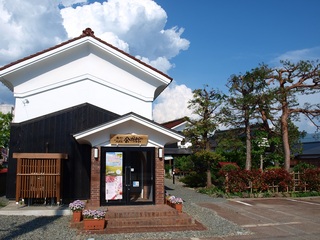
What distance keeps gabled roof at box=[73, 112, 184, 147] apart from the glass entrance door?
0.40m

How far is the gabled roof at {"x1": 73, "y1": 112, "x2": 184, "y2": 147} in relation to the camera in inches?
433

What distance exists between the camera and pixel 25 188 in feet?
37.8

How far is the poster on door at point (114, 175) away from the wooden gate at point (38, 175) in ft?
6.25

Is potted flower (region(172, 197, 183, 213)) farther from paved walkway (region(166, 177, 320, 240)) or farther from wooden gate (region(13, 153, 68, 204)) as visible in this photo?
wooden gate (region(13, 153, 68, 204))

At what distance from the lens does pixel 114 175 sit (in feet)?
37.3

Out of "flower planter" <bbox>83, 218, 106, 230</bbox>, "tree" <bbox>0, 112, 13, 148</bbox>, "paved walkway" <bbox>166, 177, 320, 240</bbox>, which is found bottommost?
"paved walkway" <bbox>166, 177, 320, 240</bbox>

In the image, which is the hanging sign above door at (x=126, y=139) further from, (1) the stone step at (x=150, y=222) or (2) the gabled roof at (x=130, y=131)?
(1) the stone step at (x=150, y=222)

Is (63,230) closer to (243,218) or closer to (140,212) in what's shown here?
(140,212)

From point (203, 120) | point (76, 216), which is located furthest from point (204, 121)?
point (76, 216)

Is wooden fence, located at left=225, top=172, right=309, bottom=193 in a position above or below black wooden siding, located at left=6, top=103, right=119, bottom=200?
below

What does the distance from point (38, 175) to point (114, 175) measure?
9.04 ft

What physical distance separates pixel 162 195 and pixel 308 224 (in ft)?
15.5

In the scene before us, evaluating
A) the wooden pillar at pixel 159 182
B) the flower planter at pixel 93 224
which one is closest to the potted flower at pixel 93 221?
the flower planter at pixel 93 224

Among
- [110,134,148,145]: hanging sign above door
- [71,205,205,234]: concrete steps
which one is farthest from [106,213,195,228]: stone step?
[110,134,148,145]: hanging sign above door
